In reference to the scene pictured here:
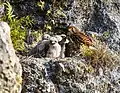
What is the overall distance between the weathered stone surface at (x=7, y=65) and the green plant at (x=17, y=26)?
129cm

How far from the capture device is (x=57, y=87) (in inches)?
189

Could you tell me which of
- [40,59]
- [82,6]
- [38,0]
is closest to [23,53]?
[40,59]

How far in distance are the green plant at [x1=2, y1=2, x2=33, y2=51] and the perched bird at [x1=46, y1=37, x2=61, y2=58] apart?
1.61 feet

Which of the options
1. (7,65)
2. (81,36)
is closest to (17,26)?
(81,36)

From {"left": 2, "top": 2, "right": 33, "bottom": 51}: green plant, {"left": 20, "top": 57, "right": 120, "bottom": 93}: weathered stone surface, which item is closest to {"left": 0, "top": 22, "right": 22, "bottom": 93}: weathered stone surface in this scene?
{"left": 20, "top": 57, "right": 120, "bottom": 93}: weathered stone surface

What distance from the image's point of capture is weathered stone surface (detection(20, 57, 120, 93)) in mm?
4578

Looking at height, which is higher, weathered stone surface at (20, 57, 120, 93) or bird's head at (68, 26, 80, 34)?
bird's head at (68, 26, 80, 34)

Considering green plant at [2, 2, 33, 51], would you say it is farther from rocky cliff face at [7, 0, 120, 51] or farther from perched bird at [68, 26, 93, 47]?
perched bird at [68, 26, 93, 47]

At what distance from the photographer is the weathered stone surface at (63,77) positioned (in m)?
4.58

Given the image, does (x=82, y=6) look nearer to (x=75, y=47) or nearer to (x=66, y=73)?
(x=75, y=47)

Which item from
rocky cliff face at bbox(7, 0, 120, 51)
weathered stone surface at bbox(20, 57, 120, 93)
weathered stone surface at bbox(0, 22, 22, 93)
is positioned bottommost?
weathered stone surface at bbox(20, 57, 120, 93)

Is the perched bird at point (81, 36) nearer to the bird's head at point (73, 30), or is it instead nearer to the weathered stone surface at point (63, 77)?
the bird's head at point (73, 30)

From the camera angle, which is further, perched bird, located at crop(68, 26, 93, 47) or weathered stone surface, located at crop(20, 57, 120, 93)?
perched bird, located at crop(68, 26, 93, 47)

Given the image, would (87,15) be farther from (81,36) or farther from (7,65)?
(7,65)
